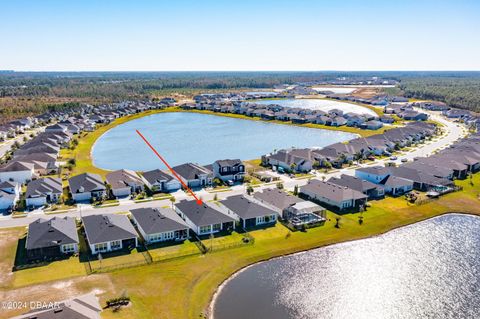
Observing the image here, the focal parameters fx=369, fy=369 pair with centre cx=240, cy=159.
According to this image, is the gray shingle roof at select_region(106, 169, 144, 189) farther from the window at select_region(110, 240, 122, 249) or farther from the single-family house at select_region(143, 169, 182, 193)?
the window at select_region(110, 240, 122, 249)

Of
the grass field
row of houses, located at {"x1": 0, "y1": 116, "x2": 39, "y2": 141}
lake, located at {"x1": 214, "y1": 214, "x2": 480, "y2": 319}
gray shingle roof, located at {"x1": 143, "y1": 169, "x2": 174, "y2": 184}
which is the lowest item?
lake, located at {"x1": 214, "y1": 214, "x2": 480, "y2": 319}

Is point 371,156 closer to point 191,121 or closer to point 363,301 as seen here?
point 363,301

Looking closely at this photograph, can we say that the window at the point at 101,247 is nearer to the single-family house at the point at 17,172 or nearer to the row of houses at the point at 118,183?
the row of houses at the point at 118,183

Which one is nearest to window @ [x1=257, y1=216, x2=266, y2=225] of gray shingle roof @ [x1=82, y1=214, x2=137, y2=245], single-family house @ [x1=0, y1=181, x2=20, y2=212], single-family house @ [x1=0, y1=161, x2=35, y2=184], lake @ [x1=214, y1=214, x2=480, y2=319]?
lake @ [x1=214, y1=214, x2=480, y2=319]

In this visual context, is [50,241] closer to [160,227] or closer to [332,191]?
[160,227]

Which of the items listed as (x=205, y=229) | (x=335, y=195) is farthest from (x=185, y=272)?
(x=335, y=195)

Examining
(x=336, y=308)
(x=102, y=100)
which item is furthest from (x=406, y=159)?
(x=102, y=100)
